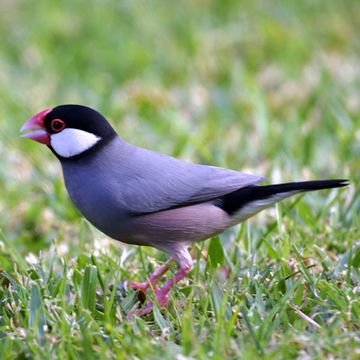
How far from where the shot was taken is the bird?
3633 millimetres

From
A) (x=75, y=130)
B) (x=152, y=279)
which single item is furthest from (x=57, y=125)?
(x=152, y=279)

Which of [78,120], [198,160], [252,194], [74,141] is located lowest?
[198,160]

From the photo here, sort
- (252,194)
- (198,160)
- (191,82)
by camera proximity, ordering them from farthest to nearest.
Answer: (191,82) → (198,160) → (252,194)

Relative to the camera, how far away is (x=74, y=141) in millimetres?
3838

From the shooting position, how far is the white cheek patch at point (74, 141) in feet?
12.6

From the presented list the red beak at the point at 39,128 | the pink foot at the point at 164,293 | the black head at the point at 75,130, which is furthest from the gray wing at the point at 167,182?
the red beak at the point at 39,128

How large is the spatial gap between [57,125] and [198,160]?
6.67ft

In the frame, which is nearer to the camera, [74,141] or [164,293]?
[164,293]

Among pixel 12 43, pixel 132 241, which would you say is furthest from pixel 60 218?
pixel 12 43

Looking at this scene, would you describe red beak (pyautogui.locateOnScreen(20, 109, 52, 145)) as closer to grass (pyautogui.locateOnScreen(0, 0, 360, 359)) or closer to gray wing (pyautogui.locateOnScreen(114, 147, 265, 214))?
gray wing (pyautogui.locateOnScreen(114, 147, 265, 214))

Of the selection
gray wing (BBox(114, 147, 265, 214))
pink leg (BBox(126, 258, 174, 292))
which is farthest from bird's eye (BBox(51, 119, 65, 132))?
pink leg (BBox(126, 258, 174, 292))

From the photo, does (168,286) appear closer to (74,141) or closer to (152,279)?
(152,279)

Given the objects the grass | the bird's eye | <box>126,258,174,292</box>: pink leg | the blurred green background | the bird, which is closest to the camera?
the grass

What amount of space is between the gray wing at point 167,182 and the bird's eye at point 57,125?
36cm
